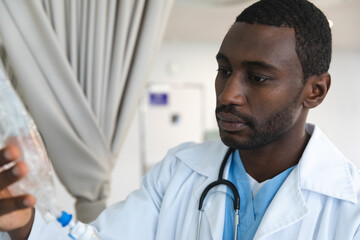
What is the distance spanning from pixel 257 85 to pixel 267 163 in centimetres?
23

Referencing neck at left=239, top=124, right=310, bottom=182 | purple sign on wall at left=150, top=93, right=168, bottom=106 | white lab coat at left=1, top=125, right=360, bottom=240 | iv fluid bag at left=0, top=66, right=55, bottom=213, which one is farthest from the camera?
purple sign on wall at left=150, top=93, right=168, bottom=106

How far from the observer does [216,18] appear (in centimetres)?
288

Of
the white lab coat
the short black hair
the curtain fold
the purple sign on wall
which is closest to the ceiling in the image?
the purple sign on wall

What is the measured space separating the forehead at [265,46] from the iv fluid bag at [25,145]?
47 cm

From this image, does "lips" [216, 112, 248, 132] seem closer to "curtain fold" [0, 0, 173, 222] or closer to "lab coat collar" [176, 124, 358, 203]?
"lab coat collar" [176, 124, 358, 203]

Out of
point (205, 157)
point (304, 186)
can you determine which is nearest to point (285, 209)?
point (304, 186)

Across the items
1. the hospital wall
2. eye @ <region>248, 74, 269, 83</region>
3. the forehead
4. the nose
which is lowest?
the hospital wall

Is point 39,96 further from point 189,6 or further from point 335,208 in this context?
point 189,6

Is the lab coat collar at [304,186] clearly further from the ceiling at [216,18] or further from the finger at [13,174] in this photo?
the ceiling at [216,18]

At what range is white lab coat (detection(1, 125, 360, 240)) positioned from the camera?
0.71 m

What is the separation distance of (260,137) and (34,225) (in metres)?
0.55

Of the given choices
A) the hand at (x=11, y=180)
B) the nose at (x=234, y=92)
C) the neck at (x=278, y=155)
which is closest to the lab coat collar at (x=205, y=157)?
the neck at (x=278, y=155)

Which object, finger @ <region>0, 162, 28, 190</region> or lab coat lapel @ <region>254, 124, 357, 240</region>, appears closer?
finger @ <region>0, 162, 28, 190</region>

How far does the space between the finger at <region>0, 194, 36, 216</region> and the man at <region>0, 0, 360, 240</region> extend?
16 centimetres
